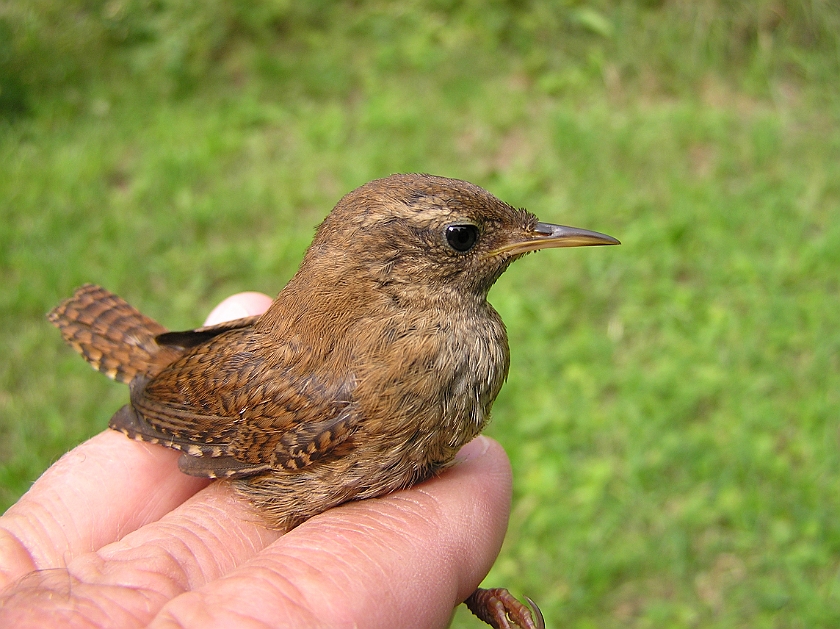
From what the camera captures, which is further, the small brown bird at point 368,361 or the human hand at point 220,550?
the small brown bird at point 368,361

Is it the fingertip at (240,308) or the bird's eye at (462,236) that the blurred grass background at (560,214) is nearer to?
the fingertip at (240,308)

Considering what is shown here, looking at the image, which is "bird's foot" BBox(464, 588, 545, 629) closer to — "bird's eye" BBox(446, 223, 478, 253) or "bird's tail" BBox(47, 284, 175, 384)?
"bird's eye" BBox(446, 223, 478, 253)

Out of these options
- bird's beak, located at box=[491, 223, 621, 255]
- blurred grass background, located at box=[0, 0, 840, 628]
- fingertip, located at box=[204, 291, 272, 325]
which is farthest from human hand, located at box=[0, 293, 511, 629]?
blurred grass background, located at box=[0, 0, 840, 628]

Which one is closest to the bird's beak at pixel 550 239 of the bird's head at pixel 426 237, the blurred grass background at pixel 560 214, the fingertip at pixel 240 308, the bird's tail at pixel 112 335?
the bird's head at pixel 426 237

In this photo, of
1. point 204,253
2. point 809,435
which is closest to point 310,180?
point 204,253

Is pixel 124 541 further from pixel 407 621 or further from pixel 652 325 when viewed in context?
pixel 652 325

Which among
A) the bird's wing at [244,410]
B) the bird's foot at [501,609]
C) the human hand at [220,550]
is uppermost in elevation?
the bird's wing at [244,410]
